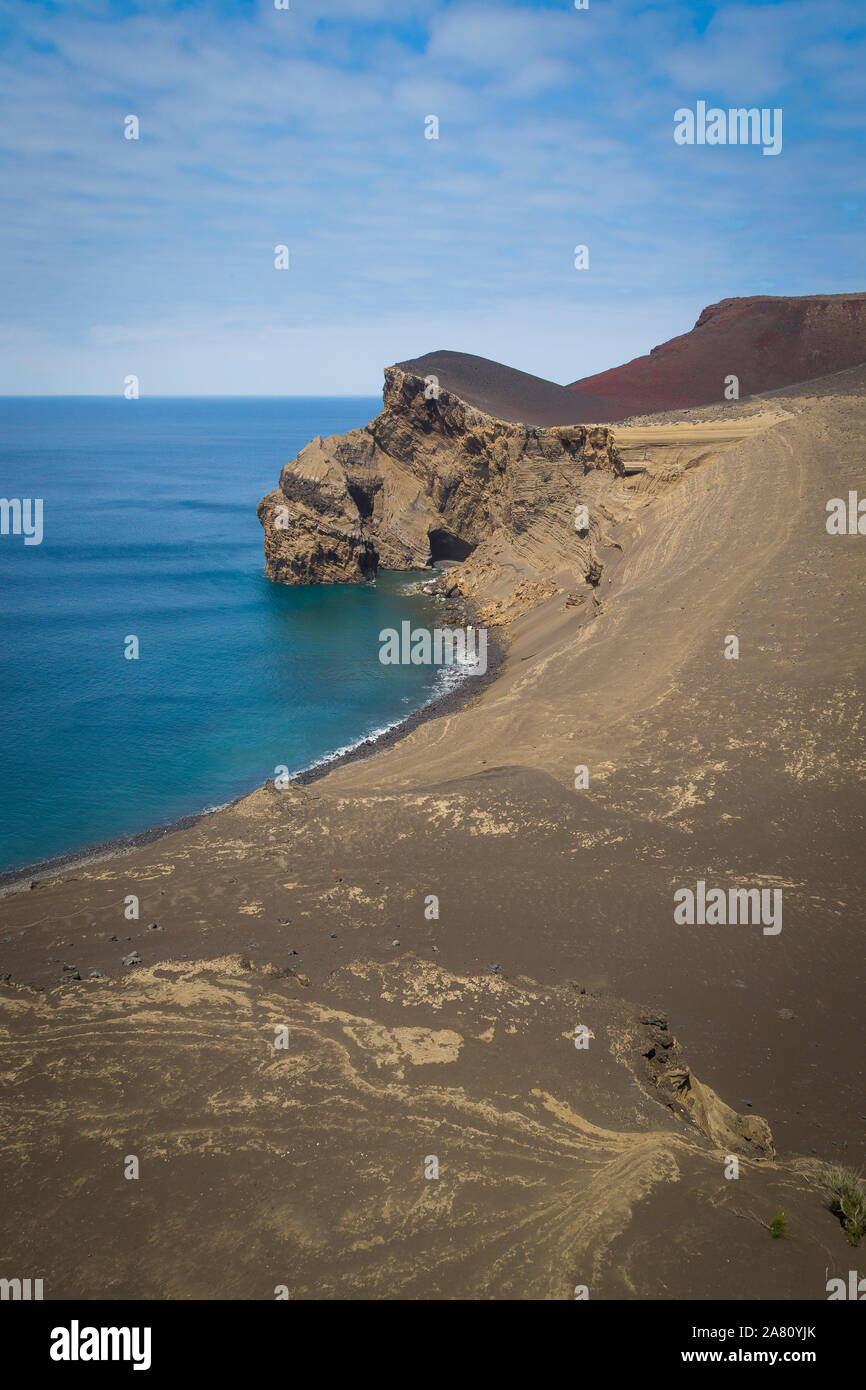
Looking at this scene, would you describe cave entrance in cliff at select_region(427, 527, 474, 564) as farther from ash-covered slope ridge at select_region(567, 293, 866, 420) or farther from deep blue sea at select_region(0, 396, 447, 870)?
ash-covered slope ridge at select_region(567, 293, 866, 420)

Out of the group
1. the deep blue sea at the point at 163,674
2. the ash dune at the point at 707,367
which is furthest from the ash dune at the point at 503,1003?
the ash dune at the point at 707,367

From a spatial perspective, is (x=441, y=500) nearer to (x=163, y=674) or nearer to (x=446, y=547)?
(x=446, y=547)

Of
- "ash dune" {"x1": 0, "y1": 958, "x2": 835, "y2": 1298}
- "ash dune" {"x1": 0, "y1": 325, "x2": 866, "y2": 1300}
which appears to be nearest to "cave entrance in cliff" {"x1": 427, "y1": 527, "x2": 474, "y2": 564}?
"ash dune" {"x1": 0, "y1": 325, "x2": 866, "y2": 1300}

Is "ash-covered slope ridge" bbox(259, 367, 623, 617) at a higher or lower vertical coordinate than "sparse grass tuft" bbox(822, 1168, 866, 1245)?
higher

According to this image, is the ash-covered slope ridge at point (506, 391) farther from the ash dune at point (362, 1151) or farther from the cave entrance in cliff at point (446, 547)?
the ash dune at point (362, 1151)
